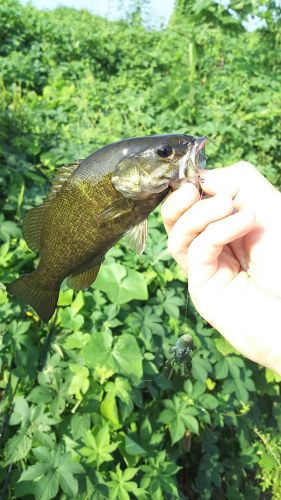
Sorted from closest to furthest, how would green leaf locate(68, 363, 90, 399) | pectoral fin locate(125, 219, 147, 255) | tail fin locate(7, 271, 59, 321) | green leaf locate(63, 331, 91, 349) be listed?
pectoral fin locate(125, 219, 147, 255), tail fin locate(7, 271, 59, 321), green leaf locate(68, 363, 90, 399), green leaf locate(63, 331, 91, 349)

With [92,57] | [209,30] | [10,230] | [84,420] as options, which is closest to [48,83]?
[92,57]

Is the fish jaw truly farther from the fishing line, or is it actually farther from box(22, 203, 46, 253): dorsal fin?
the fishing line

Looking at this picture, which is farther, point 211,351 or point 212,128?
point 212,128

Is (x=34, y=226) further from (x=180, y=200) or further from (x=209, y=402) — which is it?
(x=209, y=402)

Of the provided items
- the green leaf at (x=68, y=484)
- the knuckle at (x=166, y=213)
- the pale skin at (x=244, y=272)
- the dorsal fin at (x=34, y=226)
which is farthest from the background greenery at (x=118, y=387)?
the dorsal fin at (x=34, y=226)

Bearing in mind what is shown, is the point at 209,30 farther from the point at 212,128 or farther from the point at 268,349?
the point at 268,349

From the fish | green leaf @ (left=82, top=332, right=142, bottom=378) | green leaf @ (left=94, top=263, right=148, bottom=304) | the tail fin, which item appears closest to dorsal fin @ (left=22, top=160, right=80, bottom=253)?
the fish

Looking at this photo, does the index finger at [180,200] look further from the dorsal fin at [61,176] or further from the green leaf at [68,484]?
the green leaf at [68,484]
